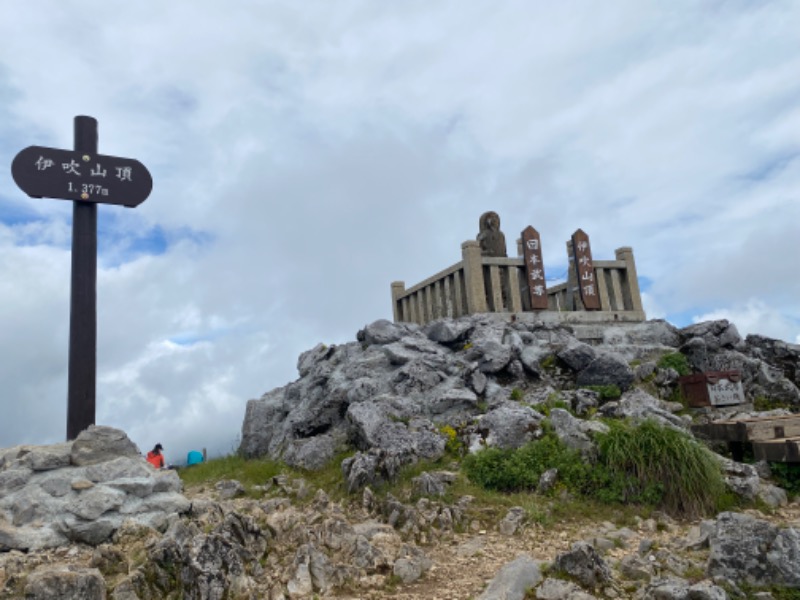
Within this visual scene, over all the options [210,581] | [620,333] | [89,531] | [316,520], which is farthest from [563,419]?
[620,333]

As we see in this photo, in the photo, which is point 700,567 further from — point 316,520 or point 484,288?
point 484,288

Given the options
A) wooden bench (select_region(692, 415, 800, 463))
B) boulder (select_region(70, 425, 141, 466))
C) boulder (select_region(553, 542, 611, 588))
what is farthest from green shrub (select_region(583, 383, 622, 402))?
boulder (select_region(70, 425, 141, 466))

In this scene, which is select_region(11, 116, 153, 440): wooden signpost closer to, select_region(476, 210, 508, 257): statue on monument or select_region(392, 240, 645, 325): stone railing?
select_region(392, 240, 645, 325): stone railing

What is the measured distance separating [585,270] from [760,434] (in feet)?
29.6

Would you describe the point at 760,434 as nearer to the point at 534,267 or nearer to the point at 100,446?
the point at 534,267

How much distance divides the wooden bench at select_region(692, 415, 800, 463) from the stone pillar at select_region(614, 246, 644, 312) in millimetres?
9036

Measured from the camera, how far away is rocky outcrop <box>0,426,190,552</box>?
284 inches

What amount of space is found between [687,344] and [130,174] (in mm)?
13774

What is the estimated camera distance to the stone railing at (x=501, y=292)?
17.1m

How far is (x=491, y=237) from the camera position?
1817 cm

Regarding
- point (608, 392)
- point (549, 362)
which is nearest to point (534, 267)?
point (549, 362)

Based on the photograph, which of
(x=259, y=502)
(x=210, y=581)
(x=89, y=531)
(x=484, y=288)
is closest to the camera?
(x=210, y=581)

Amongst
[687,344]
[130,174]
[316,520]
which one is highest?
[130,174]

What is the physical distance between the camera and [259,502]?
9.84m
